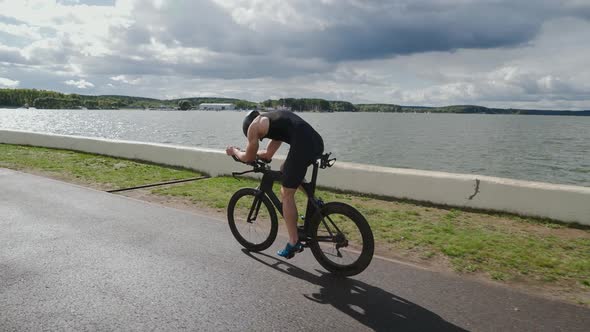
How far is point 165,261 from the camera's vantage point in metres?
4.45

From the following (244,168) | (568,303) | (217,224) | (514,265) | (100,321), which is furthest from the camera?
(244,168)

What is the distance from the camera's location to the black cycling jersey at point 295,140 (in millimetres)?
4020

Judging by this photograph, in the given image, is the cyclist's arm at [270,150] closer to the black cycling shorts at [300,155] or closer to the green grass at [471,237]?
Result: the black cycling shorts at [300,155]

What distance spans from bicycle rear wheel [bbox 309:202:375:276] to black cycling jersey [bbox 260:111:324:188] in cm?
50

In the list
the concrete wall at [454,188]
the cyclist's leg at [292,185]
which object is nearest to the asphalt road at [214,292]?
the cyclist's leg at [292,185]

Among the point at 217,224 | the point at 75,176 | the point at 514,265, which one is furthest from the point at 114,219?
the point at 514,265

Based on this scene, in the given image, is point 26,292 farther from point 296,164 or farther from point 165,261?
point 296,164

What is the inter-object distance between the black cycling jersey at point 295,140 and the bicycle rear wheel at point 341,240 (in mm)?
502

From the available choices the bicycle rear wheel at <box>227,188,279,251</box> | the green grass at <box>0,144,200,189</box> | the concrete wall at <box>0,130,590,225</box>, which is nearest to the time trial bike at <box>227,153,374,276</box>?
the bicycle rear wheel at <box>227,188,279,251</box>

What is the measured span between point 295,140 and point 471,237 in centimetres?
307

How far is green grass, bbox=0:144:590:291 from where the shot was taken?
4324 mm

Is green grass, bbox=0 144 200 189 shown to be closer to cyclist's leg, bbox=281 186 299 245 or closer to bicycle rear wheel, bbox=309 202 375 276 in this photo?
cyclist's leg, bbox=281 186 299 245

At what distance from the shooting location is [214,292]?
3.71 metres

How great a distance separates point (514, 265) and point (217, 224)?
409 centimetres
